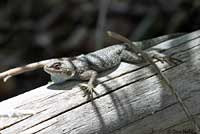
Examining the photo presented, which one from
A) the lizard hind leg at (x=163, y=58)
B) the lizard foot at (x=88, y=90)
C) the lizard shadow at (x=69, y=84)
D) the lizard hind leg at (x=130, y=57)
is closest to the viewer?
the lizard foot at (x=88, y=90)

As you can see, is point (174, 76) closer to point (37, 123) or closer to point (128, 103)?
point (128, 103)

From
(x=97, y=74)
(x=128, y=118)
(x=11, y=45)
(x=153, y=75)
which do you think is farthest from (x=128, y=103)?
(x=11, y=45)

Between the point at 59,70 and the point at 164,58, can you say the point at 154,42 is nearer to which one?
the point at 164,58

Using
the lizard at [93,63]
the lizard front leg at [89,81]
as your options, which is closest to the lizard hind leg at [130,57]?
the lizard at [93,63]

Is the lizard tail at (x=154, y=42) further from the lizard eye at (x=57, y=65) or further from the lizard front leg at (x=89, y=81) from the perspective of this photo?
the lizard eye at (x=57, y=65)

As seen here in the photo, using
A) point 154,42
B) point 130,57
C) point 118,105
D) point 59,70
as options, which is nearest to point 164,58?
point 130,57
